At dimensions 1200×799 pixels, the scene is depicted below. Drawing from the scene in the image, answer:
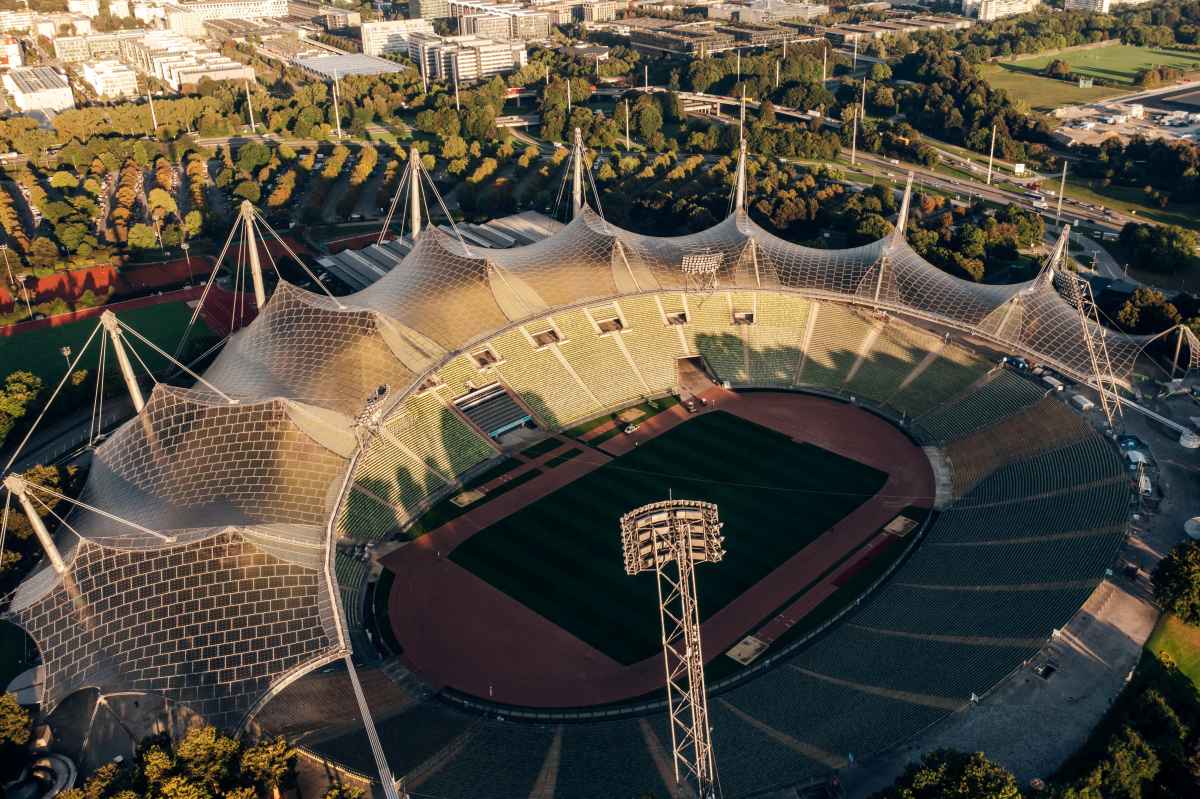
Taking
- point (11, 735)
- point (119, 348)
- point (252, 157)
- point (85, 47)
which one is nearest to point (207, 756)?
point (11, 735)

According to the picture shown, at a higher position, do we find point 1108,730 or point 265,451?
point 265,451

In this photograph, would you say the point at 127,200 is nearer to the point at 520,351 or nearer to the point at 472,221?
the point at 472,221

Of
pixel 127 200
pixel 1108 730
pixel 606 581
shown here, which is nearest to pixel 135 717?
pixel 606 581

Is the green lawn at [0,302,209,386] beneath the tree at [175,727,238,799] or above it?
above

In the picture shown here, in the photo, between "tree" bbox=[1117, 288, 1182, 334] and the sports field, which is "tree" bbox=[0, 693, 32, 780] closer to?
"tree" bbox=[1117, 288, 1182, 334]

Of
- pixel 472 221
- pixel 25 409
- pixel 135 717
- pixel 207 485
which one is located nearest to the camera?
pixel 135 717

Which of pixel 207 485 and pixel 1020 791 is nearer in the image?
pixel 1020 791

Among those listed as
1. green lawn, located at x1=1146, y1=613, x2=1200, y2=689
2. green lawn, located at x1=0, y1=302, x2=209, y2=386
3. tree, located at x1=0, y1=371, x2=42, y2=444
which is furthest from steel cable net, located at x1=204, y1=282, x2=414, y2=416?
green lawn, located at x1=1146, y1=613, x2=1200, y2=689

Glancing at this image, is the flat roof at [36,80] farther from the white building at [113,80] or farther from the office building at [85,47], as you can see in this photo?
the office building at [85,47]
